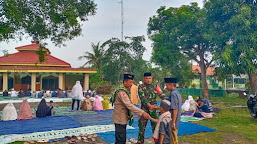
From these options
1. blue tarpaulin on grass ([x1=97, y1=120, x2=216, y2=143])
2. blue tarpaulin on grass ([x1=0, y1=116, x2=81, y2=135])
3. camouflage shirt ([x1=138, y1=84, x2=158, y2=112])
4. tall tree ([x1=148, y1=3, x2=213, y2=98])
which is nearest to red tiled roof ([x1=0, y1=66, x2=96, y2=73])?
tall tree ([x1=148, y1=3, x2=213, y2=98])

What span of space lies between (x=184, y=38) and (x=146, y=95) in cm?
1504

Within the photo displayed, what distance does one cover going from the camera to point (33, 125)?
697 cm

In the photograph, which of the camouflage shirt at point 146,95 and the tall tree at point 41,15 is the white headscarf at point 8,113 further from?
the camouflage shirt at point 146,95

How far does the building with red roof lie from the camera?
21250 millimetres

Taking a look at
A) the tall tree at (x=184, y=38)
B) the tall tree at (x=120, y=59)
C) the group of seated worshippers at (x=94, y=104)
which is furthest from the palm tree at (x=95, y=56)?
the group of seated worshippers at (x=94, y=104)

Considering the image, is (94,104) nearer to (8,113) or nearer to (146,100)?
(8,113)

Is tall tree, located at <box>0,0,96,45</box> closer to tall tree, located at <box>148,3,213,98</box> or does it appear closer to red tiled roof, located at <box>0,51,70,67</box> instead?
tall tree, located at <box>148,3,213,98</box>

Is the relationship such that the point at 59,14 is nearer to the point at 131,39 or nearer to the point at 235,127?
the point at 235,127

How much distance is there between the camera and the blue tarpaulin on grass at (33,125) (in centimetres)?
629

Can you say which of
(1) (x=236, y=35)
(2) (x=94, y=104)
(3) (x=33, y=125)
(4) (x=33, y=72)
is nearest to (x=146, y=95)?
(3) (x=33, y=125)

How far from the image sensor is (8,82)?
75.9 feet

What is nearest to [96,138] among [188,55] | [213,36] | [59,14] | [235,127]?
[59,14]

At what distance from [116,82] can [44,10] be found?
19865 millimetres

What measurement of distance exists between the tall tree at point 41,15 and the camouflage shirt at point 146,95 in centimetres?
299
